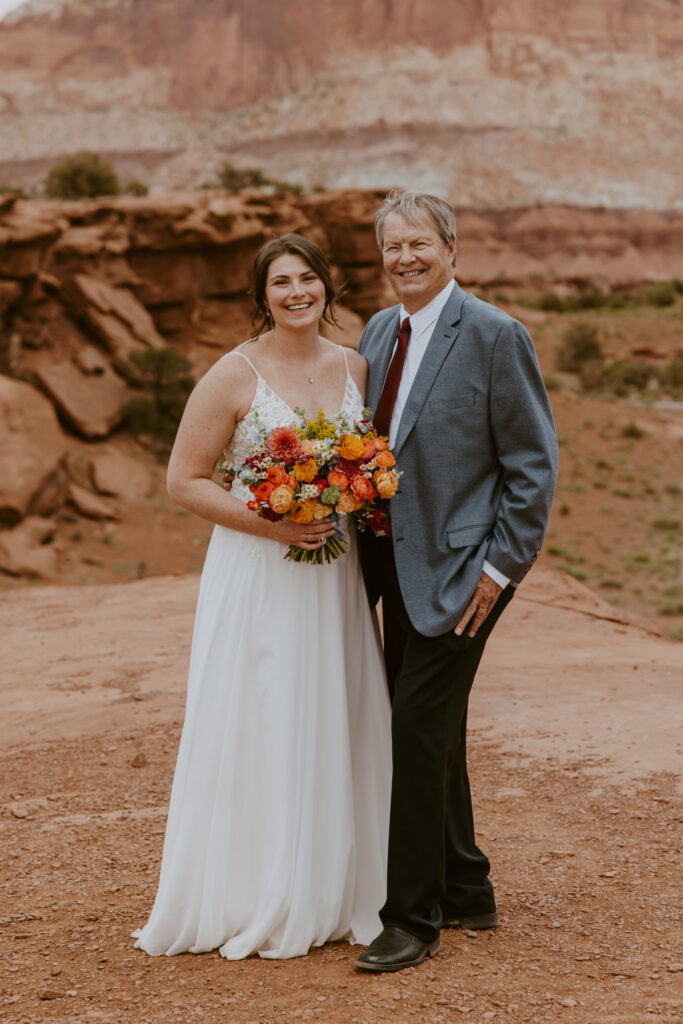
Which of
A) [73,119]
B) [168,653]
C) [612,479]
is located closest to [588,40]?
[73,119]

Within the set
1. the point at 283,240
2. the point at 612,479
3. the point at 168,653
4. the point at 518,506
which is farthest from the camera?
the point at 612,479

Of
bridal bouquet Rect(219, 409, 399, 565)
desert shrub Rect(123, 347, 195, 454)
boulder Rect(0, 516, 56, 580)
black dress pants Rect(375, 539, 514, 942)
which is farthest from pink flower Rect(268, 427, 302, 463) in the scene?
desert shrub Rect(123, 347, 195, 454)

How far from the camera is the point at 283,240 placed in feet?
12.2

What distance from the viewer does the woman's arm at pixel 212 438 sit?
367cm

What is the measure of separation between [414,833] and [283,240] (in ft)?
6.71

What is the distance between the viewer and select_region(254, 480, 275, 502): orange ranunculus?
338 cm

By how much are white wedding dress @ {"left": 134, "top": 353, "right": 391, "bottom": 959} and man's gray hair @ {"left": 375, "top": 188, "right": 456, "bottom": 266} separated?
623mm

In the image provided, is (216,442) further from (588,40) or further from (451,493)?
(588,40)

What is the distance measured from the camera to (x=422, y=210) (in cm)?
349

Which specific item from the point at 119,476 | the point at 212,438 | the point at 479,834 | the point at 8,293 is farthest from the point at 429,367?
the point at 8,293

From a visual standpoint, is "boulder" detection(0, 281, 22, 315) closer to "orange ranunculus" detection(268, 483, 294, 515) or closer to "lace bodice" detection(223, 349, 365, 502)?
"lace bodice" detection(223, 349, 365, 502)

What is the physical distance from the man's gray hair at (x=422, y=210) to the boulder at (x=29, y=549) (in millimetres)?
13550

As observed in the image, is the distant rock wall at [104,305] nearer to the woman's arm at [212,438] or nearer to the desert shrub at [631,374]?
the desert shrub at [631,374]

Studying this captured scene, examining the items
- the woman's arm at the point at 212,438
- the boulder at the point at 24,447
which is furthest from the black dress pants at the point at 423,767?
the boulder at the point at 24,447
